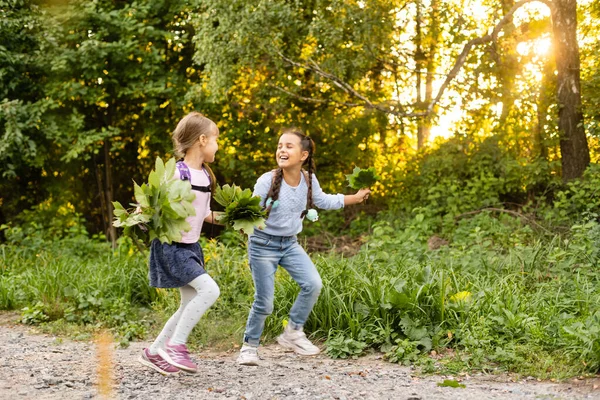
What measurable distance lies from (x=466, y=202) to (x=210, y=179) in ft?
23.7

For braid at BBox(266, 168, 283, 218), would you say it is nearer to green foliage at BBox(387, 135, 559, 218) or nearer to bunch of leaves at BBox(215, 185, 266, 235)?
bunch of leaves at BBox(215, 185, 266, 235)

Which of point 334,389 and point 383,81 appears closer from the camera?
point 334,389

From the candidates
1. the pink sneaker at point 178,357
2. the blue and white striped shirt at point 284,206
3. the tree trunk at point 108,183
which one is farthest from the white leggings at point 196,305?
the tree trunk at point 108,183

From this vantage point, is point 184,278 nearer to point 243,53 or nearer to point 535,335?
point 535,335

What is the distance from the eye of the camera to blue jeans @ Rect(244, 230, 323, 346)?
5.16 meters

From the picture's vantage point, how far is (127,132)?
13852 millimetres

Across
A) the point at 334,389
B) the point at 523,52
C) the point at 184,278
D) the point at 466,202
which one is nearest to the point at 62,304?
the point at 184,278

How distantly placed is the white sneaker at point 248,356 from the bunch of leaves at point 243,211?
1050 mm

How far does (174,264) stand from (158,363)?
69 centimetres

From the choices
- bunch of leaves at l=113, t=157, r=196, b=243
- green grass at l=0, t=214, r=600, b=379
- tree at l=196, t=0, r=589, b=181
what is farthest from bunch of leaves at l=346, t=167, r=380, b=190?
tree at l=196, t=0, r=589, b=181

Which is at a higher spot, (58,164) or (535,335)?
(58,164)

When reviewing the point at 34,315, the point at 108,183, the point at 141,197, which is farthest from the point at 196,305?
the point at 108,183

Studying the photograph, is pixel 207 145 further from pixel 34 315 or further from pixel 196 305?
pixel 34 315

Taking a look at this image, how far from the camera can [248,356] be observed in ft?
17.2
